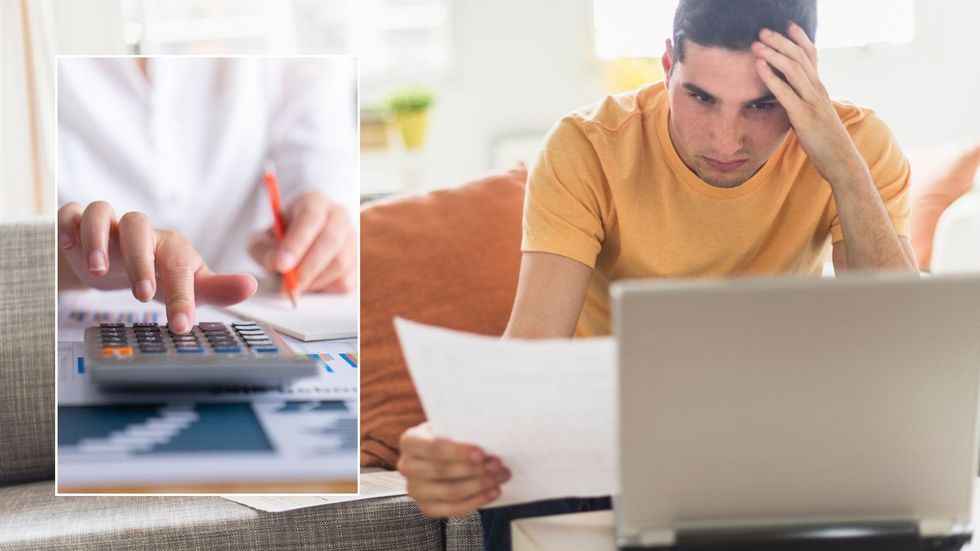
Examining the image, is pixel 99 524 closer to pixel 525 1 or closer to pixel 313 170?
pixel 313 170

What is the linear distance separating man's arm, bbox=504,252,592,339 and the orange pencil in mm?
278

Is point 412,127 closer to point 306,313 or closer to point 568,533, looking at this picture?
point 306,313

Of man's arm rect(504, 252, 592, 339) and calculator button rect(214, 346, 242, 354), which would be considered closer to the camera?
calculator button rect(214, 346, 242, 354)

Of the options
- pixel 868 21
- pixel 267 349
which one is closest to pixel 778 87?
pixel 267 349

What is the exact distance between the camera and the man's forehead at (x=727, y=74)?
4.02ft

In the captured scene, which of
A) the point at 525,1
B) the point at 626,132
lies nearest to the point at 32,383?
the point at 626,132

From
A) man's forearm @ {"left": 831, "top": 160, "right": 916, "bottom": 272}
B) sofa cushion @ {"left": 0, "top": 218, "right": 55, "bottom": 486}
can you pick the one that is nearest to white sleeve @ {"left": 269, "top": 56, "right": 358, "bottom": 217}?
man's forearm @ {"left": 831, "top": 160, "right": 916, "bottom": 272}

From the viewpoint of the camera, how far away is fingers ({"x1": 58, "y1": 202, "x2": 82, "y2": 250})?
1226 mm

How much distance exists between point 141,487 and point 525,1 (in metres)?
3.18

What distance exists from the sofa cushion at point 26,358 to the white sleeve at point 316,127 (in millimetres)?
739

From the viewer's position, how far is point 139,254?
1209mm

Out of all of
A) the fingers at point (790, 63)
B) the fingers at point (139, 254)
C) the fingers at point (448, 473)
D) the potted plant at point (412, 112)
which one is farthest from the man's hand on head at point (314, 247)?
the potted plant at point (412, 112)

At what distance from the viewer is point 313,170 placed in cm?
128

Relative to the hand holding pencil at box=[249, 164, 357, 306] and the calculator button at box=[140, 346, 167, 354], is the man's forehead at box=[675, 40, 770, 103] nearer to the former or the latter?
the hand holding pencil at box=[249, 164, 357, 306]
